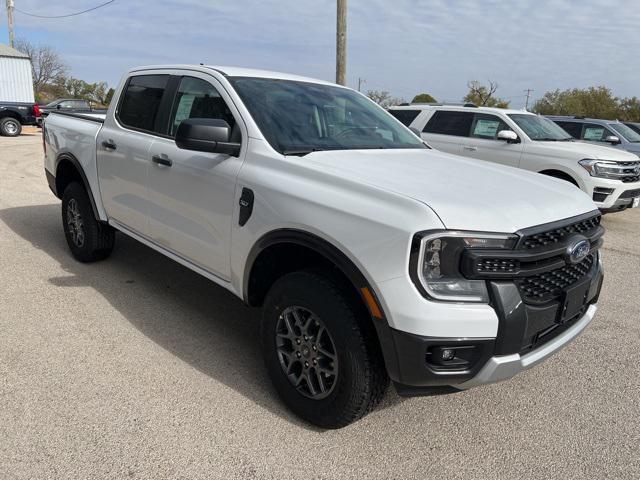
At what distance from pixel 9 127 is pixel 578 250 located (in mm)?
22977

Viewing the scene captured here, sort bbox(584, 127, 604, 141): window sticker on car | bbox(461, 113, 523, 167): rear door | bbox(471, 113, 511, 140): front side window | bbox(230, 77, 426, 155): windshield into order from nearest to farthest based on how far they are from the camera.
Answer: bbox(230, 77, 426, 155): windshield
bbox(461, 113, 523, 167): rear door
bbox(471, 113, 511, 140): front side window
bbox(584, 127, 604, 141): window sticker on car

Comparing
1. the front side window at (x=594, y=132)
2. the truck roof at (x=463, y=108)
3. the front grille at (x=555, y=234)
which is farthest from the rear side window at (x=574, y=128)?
the front grille at (x=555, y=234)

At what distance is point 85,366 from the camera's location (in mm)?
3283

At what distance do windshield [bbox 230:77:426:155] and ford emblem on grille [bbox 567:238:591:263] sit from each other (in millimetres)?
1439

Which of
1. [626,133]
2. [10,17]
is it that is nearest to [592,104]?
[626,133]

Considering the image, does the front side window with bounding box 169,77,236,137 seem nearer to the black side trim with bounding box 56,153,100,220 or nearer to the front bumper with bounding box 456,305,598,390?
the black side trim with bounding box 56,153,100,220

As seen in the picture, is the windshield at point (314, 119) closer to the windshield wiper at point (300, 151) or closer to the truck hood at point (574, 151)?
the windshield wiper at point (300, 151)

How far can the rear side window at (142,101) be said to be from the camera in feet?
13.4

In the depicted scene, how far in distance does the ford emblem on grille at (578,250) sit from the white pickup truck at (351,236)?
1cm

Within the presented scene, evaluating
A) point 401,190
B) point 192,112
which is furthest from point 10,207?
point 401,190

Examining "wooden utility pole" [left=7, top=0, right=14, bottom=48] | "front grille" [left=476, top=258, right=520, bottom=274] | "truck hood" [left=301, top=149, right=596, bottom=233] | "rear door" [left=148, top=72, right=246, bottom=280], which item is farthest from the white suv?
"wooden utility pole" [left=7, top=0, right=14, bottom=48]

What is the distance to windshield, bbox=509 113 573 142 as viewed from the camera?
9102mm

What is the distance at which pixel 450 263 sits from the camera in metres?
2.20

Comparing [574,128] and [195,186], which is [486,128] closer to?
[574,128]
